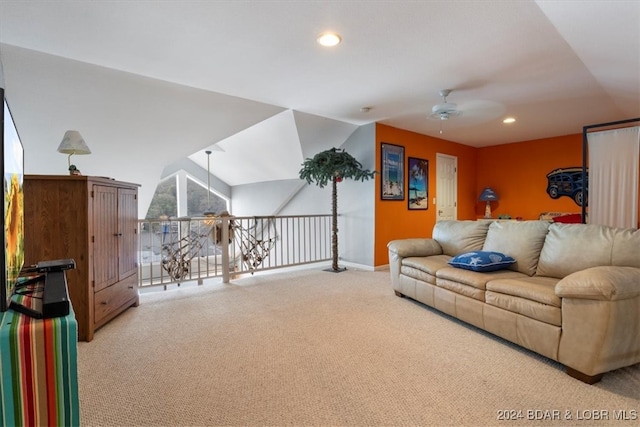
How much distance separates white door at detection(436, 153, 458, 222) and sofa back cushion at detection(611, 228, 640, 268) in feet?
13.1

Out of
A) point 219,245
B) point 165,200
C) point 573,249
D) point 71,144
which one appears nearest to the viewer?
point 573,249

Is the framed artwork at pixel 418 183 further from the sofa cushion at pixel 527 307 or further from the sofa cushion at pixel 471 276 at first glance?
the sofa cushion at pixel 527 307

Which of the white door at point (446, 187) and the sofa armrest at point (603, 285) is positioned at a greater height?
the white door at point (446, 187)

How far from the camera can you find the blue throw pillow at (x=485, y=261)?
262 centimetres

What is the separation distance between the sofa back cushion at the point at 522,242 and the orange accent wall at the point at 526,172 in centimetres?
388

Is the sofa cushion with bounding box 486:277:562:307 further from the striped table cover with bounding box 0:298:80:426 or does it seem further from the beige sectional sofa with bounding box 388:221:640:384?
the striped table cover with bounding box 0:298:80:426

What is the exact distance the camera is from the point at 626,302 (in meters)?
1.74

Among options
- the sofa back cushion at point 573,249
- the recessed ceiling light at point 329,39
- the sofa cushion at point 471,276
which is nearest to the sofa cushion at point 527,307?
the sofa cushion at point 471,276

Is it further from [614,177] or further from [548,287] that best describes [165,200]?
[614,177]

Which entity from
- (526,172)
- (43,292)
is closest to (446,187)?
(526,172)

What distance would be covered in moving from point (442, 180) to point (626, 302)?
4.71m

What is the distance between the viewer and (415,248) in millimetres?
3432

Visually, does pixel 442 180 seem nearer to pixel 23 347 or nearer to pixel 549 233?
pixel 549 233

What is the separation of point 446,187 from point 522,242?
3751 millimetres
